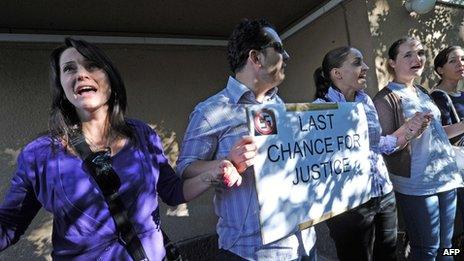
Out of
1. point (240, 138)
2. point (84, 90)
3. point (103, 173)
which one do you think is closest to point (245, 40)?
point (240, 138)

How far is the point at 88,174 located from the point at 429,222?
97.6 inches

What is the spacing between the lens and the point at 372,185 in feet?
7.69

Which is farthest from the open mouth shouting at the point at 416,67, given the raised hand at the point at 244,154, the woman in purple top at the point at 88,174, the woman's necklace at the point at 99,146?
the woman's necklace at the point at 99,146

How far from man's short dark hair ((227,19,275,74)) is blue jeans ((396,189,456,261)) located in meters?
1.83

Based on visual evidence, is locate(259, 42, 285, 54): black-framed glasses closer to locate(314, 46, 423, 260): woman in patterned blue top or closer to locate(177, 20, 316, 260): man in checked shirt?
locate(177, 20, 316, 260): man in checked shirt

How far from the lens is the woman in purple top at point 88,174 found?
130 centimetres

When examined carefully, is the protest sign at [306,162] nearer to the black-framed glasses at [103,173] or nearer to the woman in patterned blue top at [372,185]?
the woman in patterned blue top at [372,185]

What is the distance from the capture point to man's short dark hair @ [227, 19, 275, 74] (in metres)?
1.70

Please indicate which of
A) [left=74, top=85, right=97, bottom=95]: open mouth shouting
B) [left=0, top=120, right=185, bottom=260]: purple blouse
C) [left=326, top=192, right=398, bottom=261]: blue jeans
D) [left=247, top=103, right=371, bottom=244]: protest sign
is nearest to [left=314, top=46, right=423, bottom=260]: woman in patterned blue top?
[left=326, top=192, right=398, bottom=261]: blue jeans

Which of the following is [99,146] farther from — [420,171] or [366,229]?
[420,171]

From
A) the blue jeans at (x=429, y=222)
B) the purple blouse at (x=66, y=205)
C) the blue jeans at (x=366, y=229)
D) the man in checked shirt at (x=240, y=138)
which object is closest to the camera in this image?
the purple blouse at (x=66, y=205)

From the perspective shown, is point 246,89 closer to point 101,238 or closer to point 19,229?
point 101,238

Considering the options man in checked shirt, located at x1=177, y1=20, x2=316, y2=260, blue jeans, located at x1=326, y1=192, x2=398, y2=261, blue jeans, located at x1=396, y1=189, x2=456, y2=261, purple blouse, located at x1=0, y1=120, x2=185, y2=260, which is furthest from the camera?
blue jeans, located at x1=396, y1=189, x2=456, y2=261

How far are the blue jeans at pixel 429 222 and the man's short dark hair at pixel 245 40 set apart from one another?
1833mm
